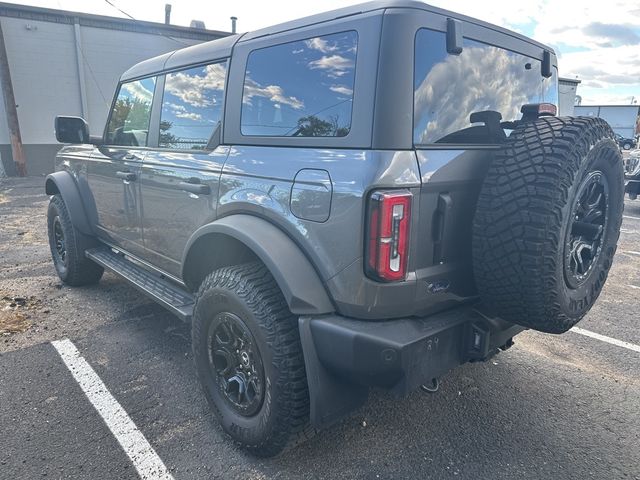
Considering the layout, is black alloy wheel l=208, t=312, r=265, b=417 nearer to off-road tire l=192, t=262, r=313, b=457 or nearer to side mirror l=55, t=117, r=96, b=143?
off-road tire l=192, t=262, r=313, b=457

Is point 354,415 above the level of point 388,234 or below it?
below

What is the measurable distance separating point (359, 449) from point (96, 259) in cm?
300

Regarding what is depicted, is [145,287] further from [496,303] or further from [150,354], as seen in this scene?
[496,303]

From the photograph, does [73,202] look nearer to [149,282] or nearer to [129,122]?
[129,122]

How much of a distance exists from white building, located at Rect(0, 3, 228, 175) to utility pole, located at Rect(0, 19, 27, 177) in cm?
43

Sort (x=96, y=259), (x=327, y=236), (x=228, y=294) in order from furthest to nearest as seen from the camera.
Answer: (x=96, y=259)
(x=228, y=294)
(x=327, y=236)

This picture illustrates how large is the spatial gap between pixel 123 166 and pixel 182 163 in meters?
0.95

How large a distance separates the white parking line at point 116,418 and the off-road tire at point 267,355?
1.28ft

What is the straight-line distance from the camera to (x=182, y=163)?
2883 millimetres

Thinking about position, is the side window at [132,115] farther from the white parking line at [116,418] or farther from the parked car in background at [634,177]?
the parked car in background at [634,177]

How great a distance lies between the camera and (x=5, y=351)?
340 centimetres

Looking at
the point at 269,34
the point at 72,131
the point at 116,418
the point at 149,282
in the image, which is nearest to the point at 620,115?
the point at 72,131

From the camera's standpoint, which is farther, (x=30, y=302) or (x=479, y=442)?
(x=30, y=302)

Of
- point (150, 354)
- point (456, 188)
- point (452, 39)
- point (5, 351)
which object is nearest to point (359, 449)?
point (456, 188)
